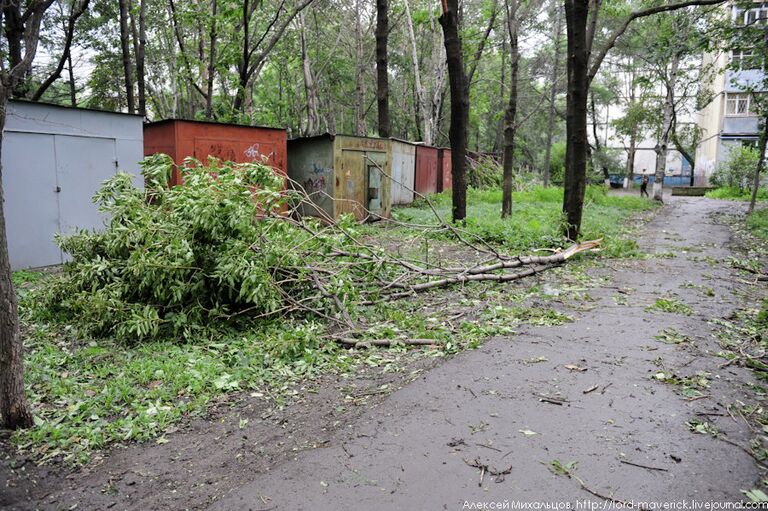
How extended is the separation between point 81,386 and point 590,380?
417 centimetres

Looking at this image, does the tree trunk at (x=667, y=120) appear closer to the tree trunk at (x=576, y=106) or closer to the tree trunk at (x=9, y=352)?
the tree trunk at (x=576, y=106)

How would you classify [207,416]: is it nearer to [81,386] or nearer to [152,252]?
[81,386]

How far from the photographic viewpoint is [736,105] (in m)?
37.7

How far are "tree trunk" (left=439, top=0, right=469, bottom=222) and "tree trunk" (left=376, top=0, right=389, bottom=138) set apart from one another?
10.4 feet

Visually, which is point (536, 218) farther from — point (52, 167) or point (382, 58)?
point (52, 167)

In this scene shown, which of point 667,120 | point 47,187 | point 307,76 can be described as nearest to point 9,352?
point 47,187

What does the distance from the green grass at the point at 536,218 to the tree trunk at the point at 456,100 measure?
0.78 m

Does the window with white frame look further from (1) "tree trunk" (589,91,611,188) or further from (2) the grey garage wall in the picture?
(1) "tree trunk" (589,91,611,188)

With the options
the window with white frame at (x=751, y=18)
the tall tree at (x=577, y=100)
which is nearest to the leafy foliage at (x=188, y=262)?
the tall tree at (x=577, y=100)

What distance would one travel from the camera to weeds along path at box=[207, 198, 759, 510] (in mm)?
3084

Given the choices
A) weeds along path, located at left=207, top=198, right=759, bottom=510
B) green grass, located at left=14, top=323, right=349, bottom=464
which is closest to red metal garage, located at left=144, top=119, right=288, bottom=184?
green grass, located at left=14, top=323, right=349, bottom=464

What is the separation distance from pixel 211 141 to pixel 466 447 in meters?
11.0

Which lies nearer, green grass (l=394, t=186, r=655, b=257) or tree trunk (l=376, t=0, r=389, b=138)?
green grass (l=394, t=186, r=655, b=257)

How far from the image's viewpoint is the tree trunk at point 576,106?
11.4 metres
